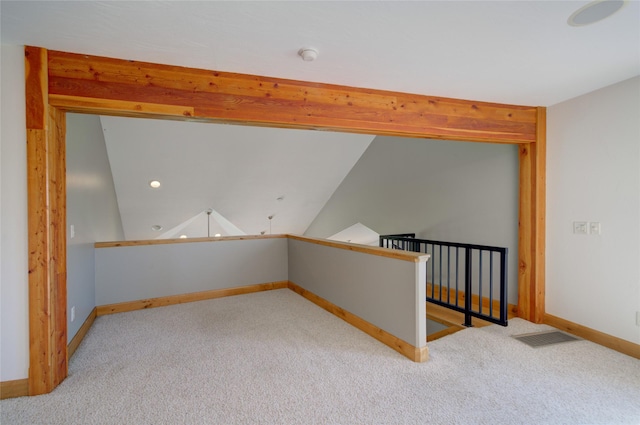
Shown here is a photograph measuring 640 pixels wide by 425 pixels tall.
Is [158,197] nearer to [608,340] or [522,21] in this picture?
[522,21]

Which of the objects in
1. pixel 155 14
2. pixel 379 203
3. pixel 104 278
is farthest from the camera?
pixel 379 203

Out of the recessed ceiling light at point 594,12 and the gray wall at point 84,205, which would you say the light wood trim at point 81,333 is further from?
the recessed ceiling light at point 594,12

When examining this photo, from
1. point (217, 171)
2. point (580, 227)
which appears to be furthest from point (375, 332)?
point (217, 171)

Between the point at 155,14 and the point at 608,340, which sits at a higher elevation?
the point at 155,14

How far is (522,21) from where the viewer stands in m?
1.85

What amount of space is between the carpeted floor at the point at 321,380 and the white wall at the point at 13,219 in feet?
1.17

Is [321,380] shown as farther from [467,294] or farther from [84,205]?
[84,205]

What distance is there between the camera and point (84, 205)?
11.0ft

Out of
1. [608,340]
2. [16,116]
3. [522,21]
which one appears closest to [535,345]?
[608,340]

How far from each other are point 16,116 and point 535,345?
441cm

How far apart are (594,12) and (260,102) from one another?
2123 millimetres

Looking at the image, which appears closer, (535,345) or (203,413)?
(203,413)

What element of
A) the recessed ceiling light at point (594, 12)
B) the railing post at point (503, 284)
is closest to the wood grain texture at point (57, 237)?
the recessed ceiling light at point (594, 12)

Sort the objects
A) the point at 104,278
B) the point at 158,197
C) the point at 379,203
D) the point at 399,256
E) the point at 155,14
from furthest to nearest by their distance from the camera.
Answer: the point at 379,203, the point at 158,197, the point at 104,278, the point at 399,256, the point at 155,14
